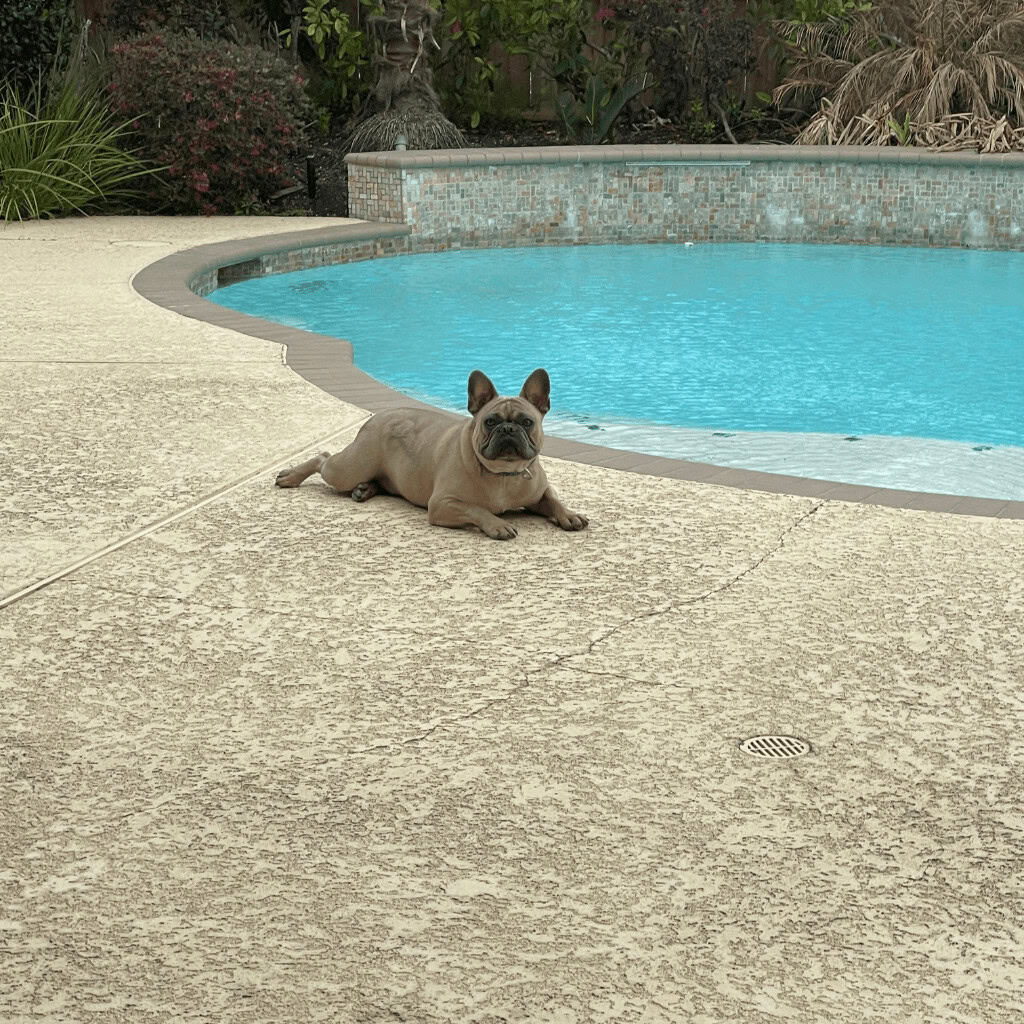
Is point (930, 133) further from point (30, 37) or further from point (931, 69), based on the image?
point (30, 37)

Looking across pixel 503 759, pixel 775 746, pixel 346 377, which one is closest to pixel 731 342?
pixel 346 377

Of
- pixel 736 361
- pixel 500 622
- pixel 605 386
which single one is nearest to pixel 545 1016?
pixel 500 622

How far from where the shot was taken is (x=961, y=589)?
5035mm

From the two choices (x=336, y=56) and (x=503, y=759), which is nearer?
(x=503, y=759)

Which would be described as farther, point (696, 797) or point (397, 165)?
point (397, 165)

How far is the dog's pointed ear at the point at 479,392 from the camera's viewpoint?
5410 mm

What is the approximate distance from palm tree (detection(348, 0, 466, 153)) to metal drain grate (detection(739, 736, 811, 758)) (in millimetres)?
14374

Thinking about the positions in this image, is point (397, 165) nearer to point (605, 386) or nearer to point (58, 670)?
point (605, 386)

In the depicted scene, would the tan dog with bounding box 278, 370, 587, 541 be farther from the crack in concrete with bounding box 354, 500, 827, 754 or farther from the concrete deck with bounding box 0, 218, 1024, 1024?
the crack in concrete with bounding box 354, 500, 827, 754

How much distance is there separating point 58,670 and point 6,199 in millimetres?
11687

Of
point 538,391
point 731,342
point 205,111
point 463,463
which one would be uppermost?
point 205,111

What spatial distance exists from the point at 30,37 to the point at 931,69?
389 inches

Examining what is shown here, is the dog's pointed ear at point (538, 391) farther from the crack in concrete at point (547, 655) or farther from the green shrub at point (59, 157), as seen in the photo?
the green shrub at point (59, 157)

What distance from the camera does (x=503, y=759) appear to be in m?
3.82
